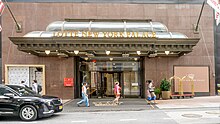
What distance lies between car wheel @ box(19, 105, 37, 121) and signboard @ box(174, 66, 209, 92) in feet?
42.4

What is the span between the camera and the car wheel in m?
10.9

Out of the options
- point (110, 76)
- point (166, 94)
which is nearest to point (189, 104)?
point (166, 94)

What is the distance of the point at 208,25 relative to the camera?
20.9 metres

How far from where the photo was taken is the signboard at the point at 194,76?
20484mm

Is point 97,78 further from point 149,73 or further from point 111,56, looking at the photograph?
point 149,73

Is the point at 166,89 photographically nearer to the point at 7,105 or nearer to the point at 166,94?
the point at 166,94

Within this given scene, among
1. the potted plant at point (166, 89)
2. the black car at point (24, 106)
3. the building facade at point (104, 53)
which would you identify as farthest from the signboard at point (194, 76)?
the black car at point (24, 106)

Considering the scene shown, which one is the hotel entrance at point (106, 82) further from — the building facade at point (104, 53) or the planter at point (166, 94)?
the planter at point (166, 94)

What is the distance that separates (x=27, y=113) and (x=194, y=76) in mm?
14225

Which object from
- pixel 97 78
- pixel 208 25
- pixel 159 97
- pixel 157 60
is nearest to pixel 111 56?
pixel 97 78

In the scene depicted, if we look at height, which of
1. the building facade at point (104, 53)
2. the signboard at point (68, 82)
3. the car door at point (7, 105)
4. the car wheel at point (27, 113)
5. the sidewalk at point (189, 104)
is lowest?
the sidewalk at point (189, 104)

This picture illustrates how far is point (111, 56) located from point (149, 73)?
347cm

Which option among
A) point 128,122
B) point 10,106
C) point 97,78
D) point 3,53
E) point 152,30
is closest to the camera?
point 128,122

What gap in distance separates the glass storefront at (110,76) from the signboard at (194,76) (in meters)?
3.44
